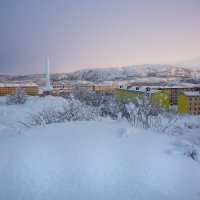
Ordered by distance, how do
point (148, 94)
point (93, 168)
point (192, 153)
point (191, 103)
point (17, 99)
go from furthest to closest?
point (148, 94)
point (191, 103)
point (17, 99)
point (192, 153)
point (93, 168)

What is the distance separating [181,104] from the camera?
52406mm

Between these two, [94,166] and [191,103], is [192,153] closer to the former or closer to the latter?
[94,166]

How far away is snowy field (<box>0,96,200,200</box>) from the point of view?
386cm

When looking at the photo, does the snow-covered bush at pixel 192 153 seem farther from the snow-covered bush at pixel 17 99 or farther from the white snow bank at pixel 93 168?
the snow-covered bush at pixel 17 99

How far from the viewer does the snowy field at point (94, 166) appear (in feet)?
12.6

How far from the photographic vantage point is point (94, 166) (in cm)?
439

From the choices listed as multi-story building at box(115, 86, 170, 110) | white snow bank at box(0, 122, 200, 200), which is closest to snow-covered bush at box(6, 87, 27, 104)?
multi-story building at box(115, 86, 170, 110)

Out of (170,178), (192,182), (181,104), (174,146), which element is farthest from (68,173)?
(181,104)

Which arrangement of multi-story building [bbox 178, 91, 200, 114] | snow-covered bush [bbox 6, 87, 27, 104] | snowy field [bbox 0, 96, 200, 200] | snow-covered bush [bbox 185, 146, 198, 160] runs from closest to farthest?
1. snowy field [bbox 0, 96, 200, 200]
2. snow-covered bush [bbox 185, 146, 198, 160]
3. snow-covered bush [bbox 6, 87, 27, 104]
4. multi-story building [bbox 178, 91, 200, 114]

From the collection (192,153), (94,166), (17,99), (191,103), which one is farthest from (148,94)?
(94,166)

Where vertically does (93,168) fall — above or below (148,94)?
above

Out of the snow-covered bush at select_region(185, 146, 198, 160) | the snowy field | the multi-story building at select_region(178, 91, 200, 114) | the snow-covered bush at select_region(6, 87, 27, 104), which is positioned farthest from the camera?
the multi-story building at select_region(178, 91, 200, 114)

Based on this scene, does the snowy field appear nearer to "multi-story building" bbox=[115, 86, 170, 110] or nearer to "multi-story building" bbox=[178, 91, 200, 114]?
"multi-story building" bbox=[115, 86, 170, 110]

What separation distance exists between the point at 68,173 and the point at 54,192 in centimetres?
45
